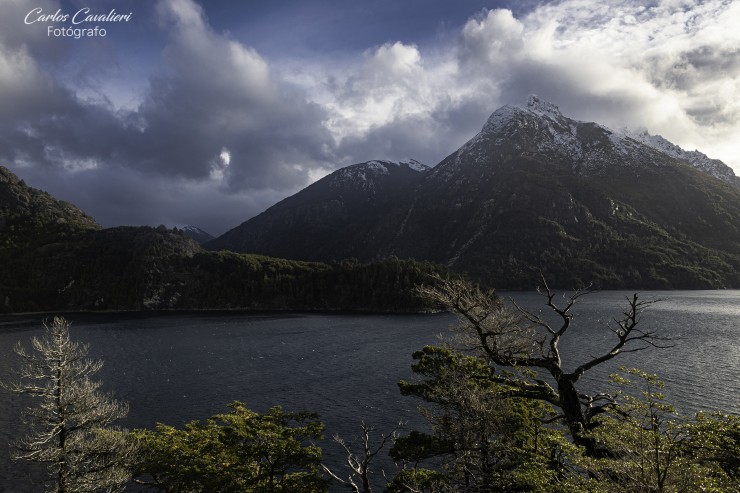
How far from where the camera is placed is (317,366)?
99375 mm

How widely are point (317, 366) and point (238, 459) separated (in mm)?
68792

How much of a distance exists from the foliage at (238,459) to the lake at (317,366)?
1322cm

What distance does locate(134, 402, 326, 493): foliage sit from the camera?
2978cm

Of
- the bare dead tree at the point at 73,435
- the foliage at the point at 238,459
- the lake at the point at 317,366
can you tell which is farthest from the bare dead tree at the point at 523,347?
the bare dead tree at the point at 73,435

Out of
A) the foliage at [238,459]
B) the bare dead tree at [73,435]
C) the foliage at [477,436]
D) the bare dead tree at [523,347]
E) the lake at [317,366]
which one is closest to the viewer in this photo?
the bare dead tree at [523,347]

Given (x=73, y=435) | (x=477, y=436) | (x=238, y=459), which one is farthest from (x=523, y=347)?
(x=73, y=435)

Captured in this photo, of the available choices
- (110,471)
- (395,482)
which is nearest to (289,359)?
(110,471)

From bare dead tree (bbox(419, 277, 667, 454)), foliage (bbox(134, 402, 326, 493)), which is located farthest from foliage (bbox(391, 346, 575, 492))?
foliage (bbox(134, 402, 326, 493))

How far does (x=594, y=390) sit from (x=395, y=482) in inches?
2029

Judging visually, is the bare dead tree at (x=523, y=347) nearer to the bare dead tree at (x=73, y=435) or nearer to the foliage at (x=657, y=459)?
the foliage at (x=657, y=459)

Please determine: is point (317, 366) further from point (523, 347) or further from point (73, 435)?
point (523, 347)

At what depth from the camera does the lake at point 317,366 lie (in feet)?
213

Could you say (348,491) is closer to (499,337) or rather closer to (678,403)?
(499,337)

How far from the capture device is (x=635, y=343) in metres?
115
